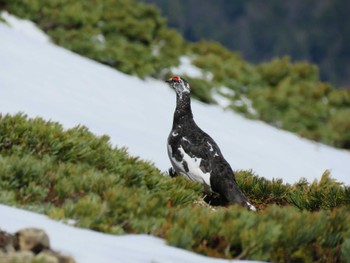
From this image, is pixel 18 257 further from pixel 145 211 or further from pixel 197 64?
pixel 197 64

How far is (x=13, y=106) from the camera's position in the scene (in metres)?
14.3

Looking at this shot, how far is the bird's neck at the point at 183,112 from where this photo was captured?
990cm

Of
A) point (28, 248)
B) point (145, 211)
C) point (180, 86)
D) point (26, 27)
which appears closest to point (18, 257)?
point (28, 248)

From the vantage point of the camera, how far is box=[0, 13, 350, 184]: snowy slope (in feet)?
51.5

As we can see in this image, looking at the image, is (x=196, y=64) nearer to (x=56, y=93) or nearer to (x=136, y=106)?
(x=136, y=106)

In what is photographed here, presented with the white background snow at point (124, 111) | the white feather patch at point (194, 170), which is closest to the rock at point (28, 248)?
the white feather patch at point (194, 170)

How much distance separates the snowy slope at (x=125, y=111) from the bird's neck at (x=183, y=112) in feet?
13.7

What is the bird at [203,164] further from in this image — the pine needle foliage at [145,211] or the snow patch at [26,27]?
the snow patch at [26,27]

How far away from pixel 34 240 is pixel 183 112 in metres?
4.79

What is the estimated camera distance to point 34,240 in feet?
18.0

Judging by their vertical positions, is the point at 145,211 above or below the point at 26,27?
below

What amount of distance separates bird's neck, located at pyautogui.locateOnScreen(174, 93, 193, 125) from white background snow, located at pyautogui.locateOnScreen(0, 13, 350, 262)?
4064 mm

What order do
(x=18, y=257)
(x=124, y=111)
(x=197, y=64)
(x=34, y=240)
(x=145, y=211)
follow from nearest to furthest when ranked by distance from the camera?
(x=18, y=257)
(x=34, y=240)
(x=145, y=211)
(x=124, y=111)
(x=197, y=64)

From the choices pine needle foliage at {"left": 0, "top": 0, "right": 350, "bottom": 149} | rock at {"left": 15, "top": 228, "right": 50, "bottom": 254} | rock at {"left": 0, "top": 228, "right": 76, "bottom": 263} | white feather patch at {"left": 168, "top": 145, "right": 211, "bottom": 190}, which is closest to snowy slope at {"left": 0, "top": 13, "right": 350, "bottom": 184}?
pine needle foliage at {"left": 0, "top": 0, "right": 350, "bottom": 149}
